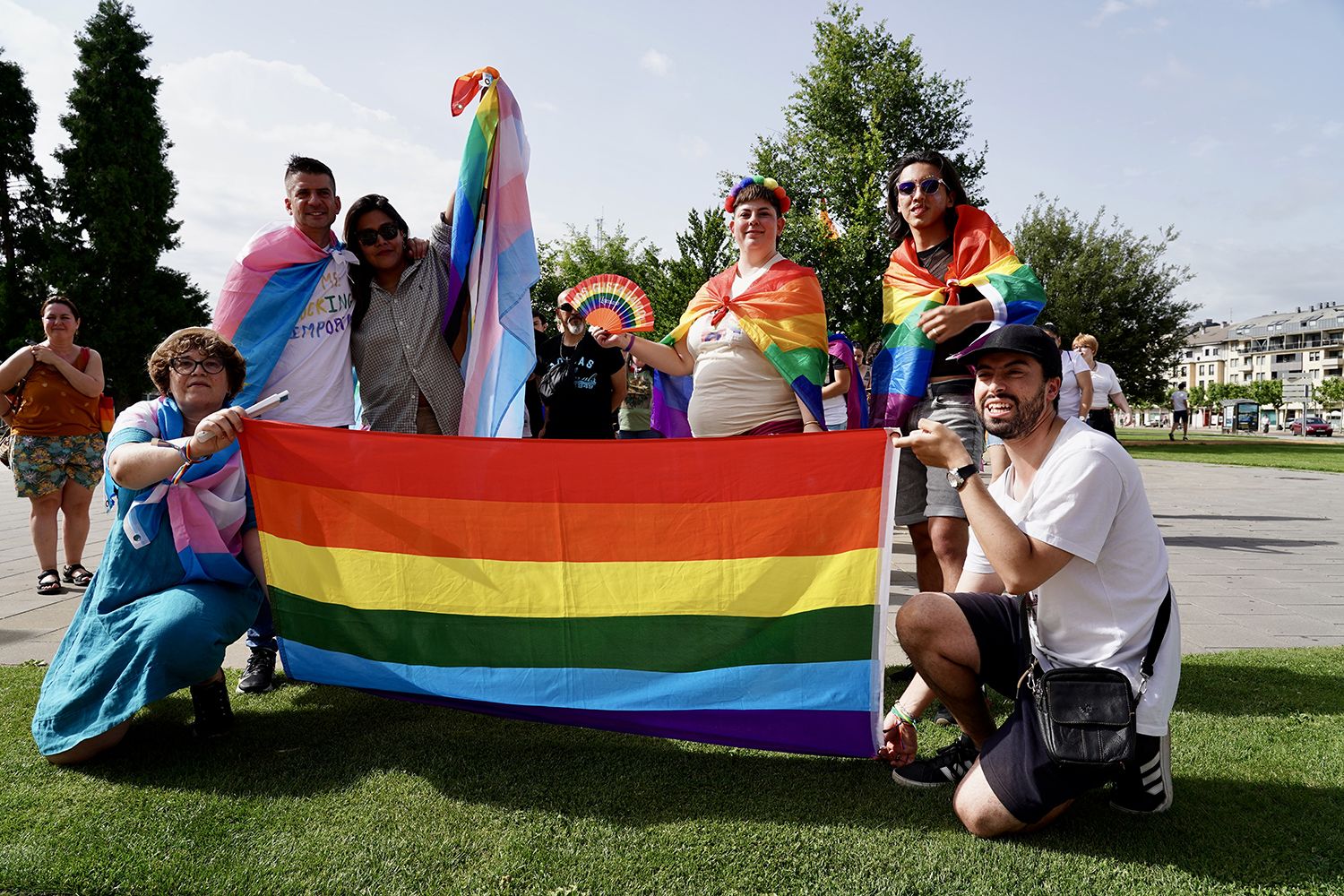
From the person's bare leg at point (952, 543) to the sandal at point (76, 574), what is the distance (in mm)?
5714

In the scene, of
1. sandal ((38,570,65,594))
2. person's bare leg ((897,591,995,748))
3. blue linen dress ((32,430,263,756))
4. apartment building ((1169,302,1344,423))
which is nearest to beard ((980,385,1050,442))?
person's bare leg ((897,591,995,748))

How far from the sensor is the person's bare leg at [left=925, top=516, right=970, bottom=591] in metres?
3.22

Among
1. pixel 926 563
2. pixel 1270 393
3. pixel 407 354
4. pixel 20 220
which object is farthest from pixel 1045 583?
pixel 1270 393

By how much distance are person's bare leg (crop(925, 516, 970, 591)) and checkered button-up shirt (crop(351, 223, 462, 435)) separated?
213cm

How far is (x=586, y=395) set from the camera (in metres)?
5.54

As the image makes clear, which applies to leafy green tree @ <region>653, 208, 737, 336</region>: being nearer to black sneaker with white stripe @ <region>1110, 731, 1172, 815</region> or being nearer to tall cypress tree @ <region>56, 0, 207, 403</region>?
black sneaker with white stripe @ <region>1110, 731, 1172, 815</region>

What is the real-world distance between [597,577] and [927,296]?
1777mm

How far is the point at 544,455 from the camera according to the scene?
285 cm

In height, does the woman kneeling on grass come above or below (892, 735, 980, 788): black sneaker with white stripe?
above

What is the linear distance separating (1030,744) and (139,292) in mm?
34057

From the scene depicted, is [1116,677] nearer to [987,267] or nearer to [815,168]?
[987,267]

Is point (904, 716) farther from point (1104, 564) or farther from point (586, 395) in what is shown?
point (586, 395)

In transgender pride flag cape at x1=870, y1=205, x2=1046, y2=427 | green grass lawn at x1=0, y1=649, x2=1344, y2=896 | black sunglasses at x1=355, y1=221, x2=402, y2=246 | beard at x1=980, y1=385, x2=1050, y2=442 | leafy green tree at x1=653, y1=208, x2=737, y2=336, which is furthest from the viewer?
leafy green tree at x1=653, y1=208, x2=737, y2=336

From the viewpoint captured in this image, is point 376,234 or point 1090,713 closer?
point 1090,713
